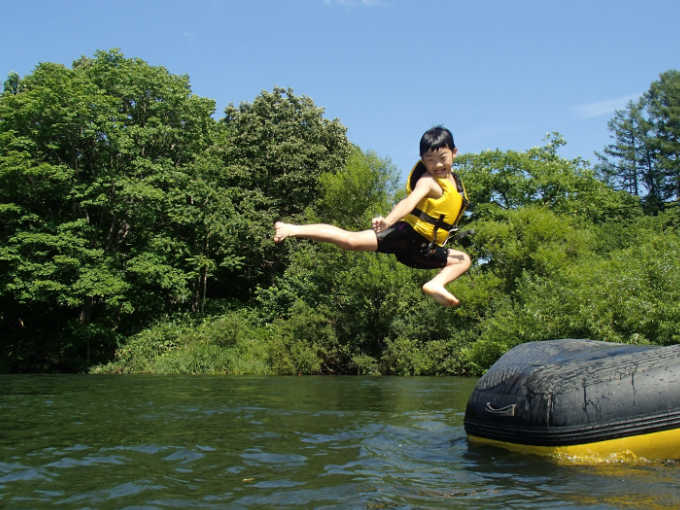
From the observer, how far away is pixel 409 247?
640 centimetres

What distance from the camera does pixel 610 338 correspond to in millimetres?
21766

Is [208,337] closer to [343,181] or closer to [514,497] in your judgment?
[343,181]

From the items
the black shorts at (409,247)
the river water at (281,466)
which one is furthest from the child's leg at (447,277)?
the river water at (281,466)

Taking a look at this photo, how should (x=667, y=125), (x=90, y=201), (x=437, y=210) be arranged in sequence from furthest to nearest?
(x=667, y=125)
(x=90, y=201)
(x=437, y=210)

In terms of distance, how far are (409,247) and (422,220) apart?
304mm

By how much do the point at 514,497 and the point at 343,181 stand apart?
100 feet

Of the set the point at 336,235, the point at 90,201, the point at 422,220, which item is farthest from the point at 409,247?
the point at 90,201

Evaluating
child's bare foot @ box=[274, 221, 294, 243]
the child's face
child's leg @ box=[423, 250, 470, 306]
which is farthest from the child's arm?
child's leg @ box=[423, 250, 470, 306]

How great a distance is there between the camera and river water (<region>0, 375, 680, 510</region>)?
20.0ft

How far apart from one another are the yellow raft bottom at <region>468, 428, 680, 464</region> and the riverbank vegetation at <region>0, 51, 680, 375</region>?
58.7ft

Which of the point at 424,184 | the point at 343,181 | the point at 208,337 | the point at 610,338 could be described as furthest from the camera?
the point at 343,181

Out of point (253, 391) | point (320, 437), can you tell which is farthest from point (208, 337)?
point (320, 437)

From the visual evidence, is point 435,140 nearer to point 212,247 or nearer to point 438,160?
point 438,160

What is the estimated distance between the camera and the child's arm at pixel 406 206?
19.3 feet
